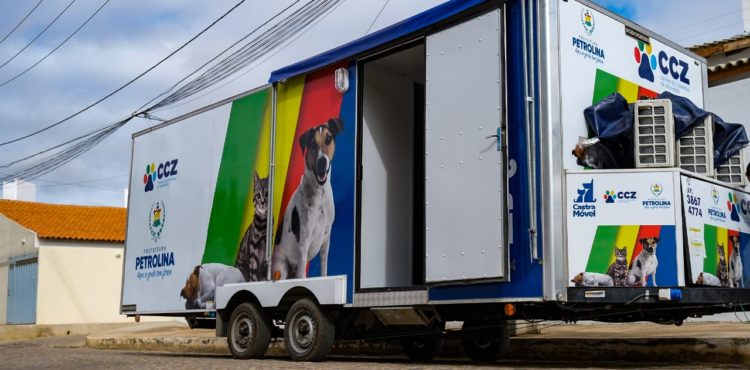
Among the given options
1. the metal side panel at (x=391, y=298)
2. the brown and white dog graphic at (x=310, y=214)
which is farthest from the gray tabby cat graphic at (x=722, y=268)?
the brown and white dog graphic at (x=310, y=214)

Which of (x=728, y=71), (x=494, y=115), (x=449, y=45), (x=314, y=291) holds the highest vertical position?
(x=728, y=71)

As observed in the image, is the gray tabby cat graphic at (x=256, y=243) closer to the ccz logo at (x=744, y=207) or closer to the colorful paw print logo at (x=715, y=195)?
the colorful paw print logo at (x=715, y=195)

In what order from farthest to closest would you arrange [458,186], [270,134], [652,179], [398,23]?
[270,134] < [398,23] < [458,186] < [652,179]

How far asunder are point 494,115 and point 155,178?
21.6ft

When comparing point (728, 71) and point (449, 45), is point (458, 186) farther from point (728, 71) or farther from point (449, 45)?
point (728, 71)

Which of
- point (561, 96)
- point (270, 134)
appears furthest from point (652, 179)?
point (270, 134)

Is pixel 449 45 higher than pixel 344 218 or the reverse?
higher

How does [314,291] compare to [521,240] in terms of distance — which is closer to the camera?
[521,240]

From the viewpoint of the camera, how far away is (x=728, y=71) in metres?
14.3

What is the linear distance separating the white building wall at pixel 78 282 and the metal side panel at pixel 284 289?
20484 millimetres

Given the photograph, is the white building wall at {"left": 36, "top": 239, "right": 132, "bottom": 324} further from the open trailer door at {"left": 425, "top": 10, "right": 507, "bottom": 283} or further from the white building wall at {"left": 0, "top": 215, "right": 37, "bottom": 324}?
the open trailer door at {"left": 425, "top": 10, "right": 507, "bottom": 283}

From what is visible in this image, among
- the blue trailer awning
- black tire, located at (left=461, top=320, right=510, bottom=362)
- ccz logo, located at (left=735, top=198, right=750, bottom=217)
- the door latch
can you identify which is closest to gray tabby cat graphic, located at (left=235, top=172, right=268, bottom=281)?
the blue trailer awning

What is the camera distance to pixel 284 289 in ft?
33.1

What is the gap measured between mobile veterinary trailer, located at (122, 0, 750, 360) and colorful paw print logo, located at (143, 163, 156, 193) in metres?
0.72
